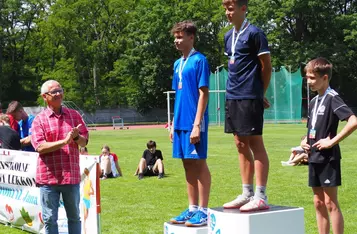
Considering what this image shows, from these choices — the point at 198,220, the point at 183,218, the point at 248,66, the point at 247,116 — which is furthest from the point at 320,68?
the point at 183,218

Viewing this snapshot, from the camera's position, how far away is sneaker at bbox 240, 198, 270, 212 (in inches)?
217

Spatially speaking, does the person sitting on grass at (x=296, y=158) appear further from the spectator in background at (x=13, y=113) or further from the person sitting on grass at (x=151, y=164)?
the spectator in background at (x=13, y=113)

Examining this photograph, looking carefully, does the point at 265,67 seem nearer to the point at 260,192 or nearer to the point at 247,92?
the point at 247,92

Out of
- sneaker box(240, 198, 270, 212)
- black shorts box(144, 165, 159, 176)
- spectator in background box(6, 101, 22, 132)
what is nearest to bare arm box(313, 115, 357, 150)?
sneaker box(240, 198, 270, 212)

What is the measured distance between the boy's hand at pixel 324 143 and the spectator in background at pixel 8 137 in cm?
565

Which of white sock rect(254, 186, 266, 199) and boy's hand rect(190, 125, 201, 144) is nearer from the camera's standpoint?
white sock rect(254, 186, 266, 199)

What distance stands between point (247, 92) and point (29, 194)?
191 inches

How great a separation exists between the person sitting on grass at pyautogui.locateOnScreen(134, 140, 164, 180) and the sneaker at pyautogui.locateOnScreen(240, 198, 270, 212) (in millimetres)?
9577

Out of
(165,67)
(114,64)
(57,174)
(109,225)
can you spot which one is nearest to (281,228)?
(57,174)

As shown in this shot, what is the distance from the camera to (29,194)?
921 centimetres

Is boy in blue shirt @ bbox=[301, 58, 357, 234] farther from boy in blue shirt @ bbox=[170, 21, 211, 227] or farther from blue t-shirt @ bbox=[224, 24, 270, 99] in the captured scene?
boy in blue shirt @ bbox=[170, 21, 211, 227]

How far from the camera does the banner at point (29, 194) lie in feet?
26.0

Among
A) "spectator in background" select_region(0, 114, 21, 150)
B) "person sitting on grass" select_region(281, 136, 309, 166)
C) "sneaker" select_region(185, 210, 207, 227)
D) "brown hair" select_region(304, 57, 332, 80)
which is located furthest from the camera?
"person sitting on grass" select_region(281, 136, 309, 166)

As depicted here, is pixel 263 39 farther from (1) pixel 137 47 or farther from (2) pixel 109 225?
(1) pixel 137 47
